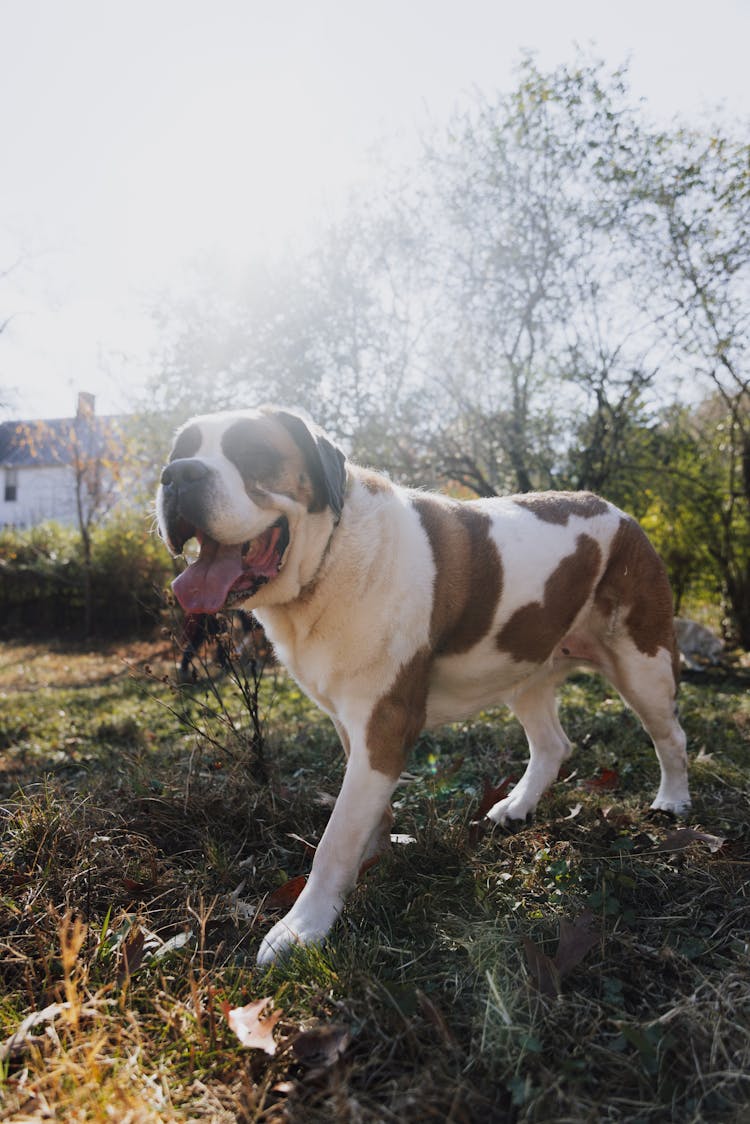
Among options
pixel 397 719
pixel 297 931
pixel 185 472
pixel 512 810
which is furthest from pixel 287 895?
pixel 185 472

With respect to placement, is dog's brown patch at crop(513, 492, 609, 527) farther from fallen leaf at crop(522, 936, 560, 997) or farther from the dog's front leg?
fallen leaf at crop(522, 936, 560, 997)

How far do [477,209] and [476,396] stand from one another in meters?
2.12

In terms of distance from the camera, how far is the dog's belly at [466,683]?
10.0ft

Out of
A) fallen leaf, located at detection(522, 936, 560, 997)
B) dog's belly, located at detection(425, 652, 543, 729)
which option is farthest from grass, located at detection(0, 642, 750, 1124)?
dog's belly, located at detection(425, 652, 543, 729)

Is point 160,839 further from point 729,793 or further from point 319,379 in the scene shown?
point 319,379

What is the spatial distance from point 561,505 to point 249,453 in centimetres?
155

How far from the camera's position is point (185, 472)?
2354mm

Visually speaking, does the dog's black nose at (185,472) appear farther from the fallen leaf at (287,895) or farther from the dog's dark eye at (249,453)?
the fallen leaf at (287,895)

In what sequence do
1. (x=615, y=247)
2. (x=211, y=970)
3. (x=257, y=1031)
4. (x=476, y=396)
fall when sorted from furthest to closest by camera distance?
(x=476, y=396)
(x=615, y=247)
(x=211, y=970)
(x=257, y=1031)

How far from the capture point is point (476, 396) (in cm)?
916

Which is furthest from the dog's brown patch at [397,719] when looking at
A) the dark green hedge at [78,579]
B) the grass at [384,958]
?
the dark green hedge at [78,579]

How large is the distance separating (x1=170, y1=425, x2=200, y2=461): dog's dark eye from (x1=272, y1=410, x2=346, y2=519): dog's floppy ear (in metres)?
0.29

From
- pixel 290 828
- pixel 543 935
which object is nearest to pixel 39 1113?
pixel 543 935

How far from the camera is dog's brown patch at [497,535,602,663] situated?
314cm
